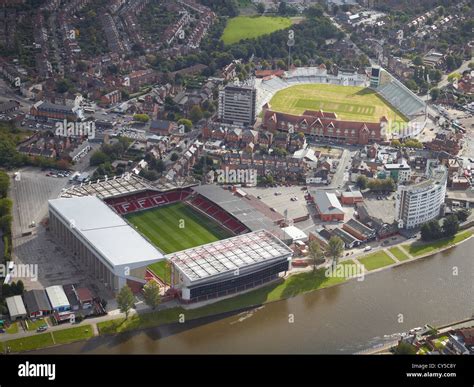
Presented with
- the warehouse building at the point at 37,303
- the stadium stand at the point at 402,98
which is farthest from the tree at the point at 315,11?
the warehouse building at the point at 37,303

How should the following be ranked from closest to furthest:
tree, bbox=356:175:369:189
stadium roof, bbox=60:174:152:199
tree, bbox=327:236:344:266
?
tree, bbox=327:236:344:266 < stadium roof, bbox=60:174:152:199 < tree, bbox=356:175:369:189

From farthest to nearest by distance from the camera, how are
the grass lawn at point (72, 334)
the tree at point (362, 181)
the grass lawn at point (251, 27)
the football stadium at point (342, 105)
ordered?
the grass lawn at point (251, 27) → the football stadium at point (342, 105) → the tree at point (362, 181) → the grass lawn at point (72, 334)

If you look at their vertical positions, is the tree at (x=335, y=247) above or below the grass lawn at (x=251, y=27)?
below

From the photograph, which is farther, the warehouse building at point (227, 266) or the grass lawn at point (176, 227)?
the grass lawn at point (176, 227)

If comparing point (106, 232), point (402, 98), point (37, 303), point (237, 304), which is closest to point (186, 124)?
point (402, 98)

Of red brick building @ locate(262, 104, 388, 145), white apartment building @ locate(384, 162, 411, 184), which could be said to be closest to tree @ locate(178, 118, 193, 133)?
red brick building @ locate(262, 104, 388, 145)

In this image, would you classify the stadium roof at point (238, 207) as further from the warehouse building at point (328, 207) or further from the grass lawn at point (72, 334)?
the grass lawn at point (72, 334)

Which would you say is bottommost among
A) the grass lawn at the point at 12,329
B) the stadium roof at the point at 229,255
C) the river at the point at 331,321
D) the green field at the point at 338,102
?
the river at the point at 331,321

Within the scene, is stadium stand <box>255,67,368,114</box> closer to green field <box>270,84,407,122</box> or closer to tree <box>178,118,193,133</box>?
green field <box>270,84,407,122</box>
